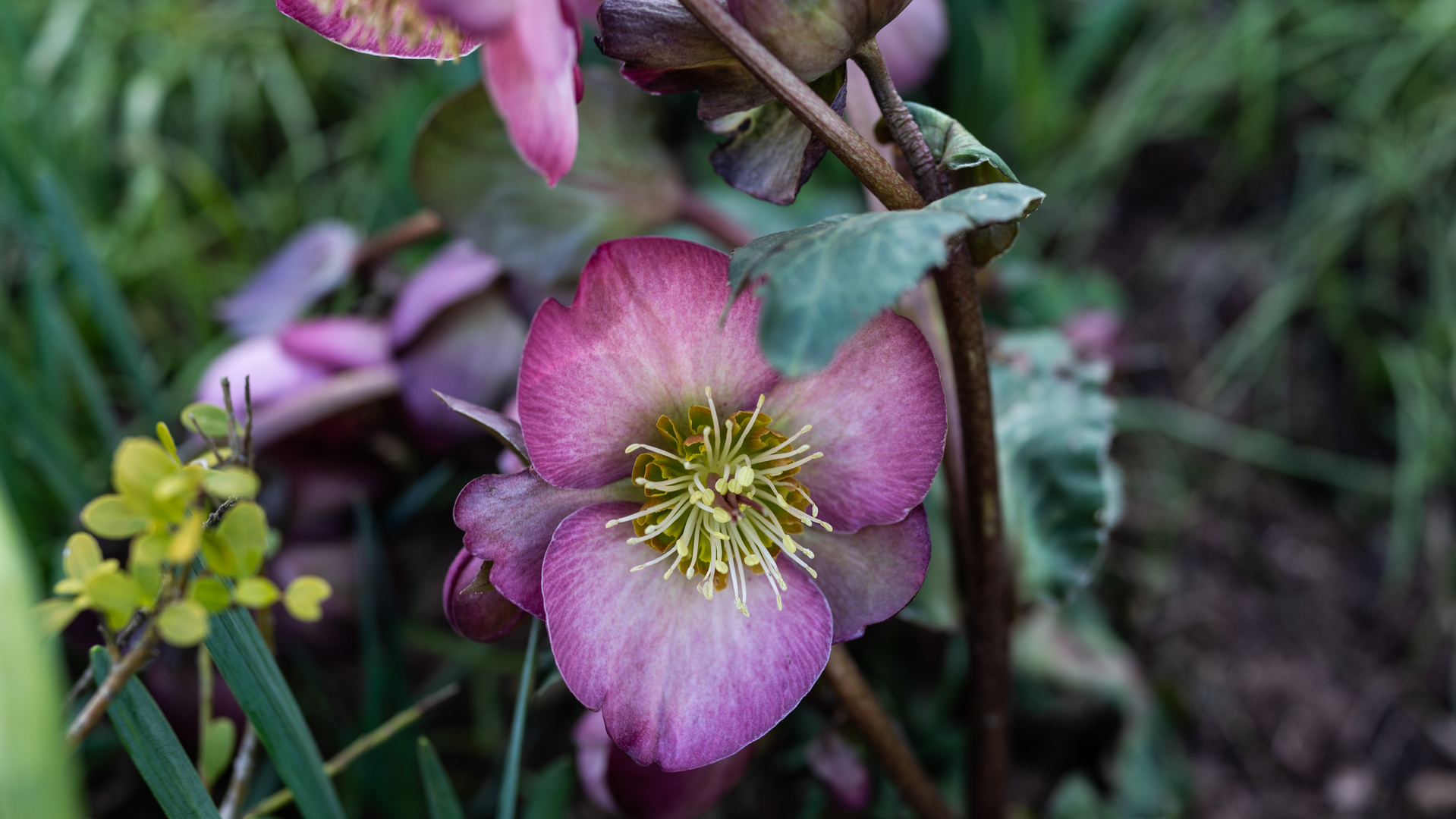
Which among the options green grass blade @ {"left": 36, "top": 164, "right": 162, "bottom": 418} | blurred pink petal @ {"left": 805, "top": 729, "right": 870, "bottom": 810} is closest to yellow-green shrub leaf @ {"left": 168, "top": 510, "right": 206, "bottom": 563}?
blurred pink petal @ {"left": 805, "top": 729, "right": 870, "bottom": 810}

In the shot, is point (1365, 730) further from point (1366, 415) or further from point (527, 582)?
point (527, 582)

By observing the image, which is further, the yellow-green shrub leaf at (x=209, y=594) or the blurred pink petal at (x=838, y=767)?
the blurred pink petal at (x=838, y=767)

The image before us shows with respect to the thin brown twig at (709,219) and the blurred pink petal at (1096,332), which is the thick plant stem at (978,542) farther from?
the blurred pink petal at (1096,332)

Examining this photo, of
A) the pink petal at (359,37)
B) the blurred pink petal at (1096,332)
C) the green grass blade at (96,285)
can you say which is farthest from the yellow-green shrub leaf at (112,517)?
the blurred pink petal at (1096,332)

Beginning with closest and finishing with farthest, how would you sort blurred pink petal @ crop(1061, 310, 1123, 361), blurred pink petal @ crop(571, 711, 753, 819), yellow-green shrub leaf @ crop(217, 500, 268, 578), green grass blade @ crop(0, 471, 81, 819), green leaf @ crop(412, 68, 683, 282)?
green grass blade @ crop(0, 471, 81, 819) → yellow-green shrub leaf @ crop(217, 500, 268, 578) → blurred pink petal @ crop(571, 711, 753, 819) → green leaf @ crop(412, 68, 683, 282) → blurred pink petal @ crop(1061, 310, 1123, 361)

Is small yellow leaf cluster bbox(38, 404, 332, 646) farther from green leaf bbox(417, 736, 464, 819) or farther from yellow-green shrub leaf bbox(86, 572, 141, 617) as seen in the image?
green leaf bbox(417, 736, 464, 819)

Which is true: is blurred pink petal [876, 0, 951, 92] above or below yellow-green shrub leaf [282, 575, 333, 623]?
above
